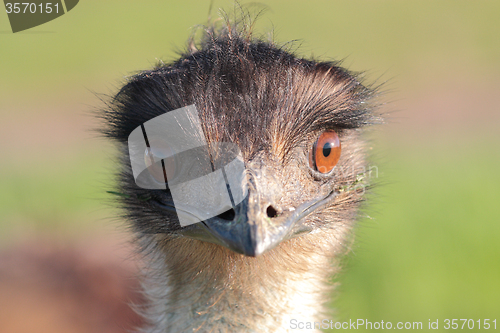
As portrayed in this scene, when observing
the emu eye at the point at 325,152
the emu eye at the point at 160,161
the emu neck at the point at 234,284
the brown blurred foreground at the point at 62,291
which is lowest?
the brown blurred foreground at the point at 62,291

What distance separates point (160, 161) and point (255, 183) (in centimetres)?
37

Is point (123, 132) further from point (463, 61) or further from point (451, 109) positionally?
point (463, 61)

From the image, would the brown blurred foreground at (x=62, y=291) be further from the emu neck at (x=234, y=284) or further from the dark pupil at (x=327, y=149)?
the dark pupil at (x=327, y=149)

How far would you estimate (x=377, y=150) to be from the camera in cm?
306

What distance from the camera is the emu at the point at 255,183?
1.56m

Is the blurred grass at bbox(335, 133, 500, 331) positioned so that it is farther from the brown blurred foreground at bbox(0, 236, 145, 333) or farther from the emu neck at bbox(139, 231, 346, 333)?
the brown blurred foreground at bbox(0, 236, 145, 333)

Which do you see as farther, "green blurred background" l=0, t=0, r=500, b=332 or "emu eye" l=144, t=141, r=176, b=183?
"green blurred background" l=0, t=0, r=500, b=332

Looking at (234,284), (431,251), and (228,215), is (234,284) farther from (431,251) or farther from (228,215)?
(431,251)

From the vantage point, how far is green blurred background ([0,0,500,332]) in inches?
153

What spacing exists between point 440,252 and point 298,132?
3.23 metres

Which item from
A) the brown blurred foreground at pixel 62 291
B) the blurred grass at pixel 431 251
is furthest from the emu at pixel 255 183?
the brown blurred foreground at pixel 62 291

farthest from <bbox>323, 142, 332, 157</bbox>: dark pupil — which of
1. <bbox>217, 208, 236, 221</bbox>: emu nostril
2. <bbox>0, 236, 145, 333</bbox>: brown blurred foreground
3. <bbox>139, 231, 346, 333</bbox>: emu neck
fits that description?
<bbox>0, 236, 145, 333</bbox>: brown blurred foreground

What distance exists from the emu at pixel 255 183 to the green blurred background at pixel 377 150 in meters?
0.34

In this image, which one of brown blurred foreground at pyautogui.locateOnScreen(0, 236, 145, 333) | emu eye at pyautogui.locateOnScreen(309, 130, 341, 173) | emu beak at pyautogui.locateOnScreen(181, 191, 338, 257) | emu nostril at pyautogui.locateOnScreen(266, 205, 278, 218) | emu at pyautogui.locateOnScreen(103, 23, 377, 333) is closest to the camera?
emu beak at pyautogui.locateOnScreen(181, 191, 338, 257)
